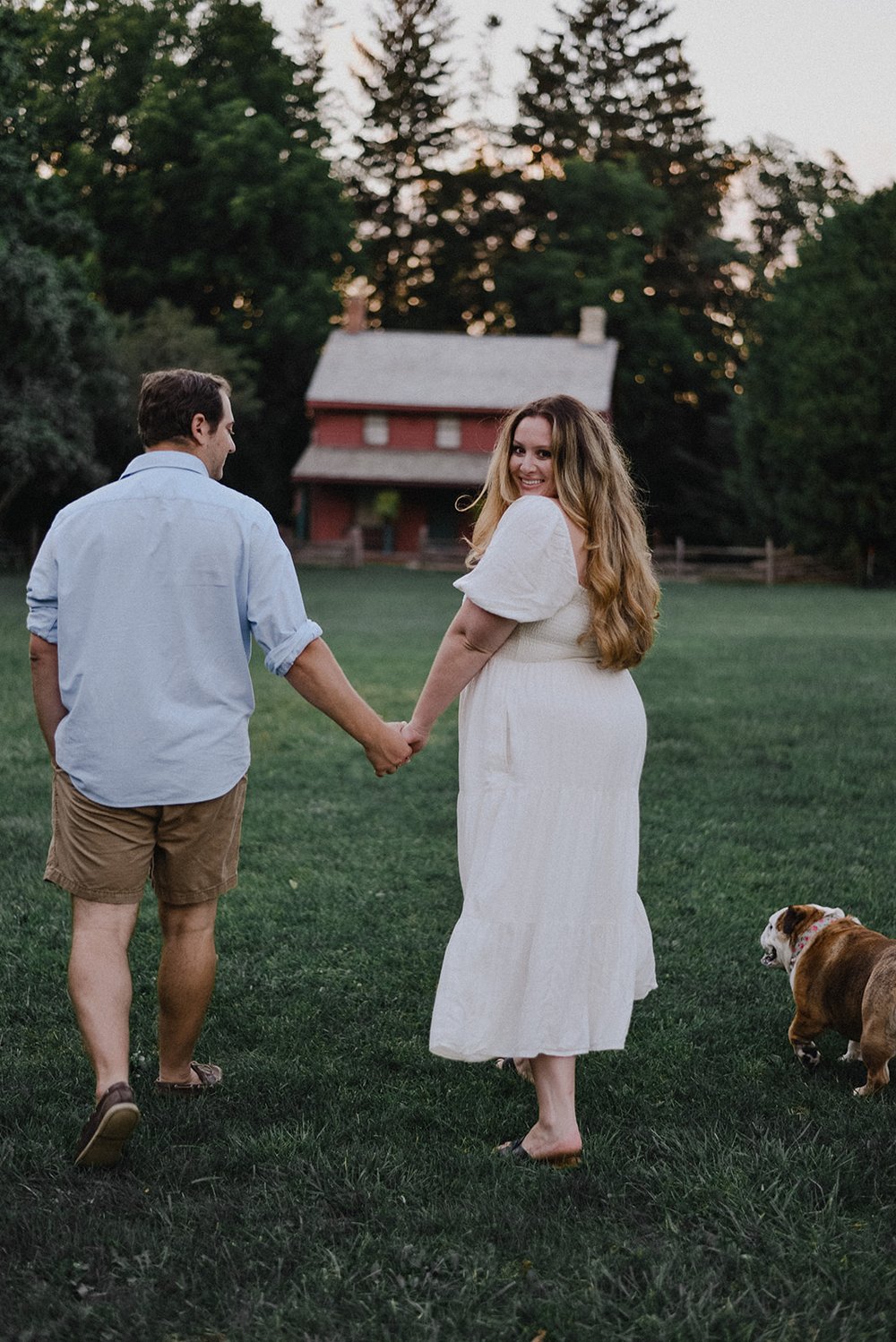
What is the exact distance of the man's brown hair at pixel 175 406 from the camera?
3.87m

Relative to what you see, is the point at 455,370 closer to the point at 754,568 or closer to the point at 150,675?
the point at 754,568

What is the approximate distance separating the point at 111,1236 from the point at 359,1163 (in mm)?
713

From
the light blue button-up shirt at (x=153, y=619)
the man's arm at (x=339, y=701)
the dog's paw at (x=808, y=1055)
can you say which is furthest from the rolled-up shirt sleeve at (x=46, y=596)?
the dog's paw at (x=808, y=1055)

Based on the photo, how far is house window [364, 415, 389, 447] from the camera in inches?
1833

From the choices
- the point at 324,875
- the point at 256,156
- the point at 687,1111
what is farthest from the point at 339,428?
the point at 687,1111

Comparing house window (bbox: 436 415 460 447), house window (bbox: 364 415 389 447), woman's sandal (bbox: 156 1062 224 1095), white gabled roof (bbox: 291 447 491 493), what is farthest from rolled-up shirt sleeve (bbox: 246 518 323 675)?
house window (bbox: 364 415 389 447)

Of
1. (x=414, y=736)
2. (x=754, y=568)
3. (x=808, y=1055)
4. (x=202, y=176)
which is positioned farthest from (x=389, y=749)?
(x=202, y=176)

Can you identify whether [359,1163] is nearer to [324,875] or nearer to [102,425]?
[324,875]

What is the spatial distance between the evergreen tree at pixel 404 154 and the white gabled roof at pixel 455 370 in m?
9.18

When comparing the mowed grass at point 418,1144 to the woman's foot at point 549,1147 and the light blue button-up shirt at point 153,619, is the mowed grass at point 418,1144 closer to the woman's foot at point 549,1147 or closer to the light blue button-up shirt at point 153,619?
the woman's foot at point 549,1147

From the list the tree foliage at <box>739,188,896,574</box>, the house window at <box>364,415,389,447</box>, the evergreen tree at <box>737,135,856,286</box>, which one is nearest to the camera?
the tree foliage at <box>739,188,896,574</box>

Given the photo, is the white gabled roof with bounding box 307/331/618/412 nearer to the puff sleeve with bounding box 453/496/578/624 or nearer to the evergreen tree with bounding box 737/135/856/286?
the evergreen tree with bounding box 737/135/856/286

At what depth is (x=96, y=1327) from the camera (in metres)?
2.99

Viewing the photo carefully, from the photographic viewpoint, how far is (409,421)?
46.6 metres
